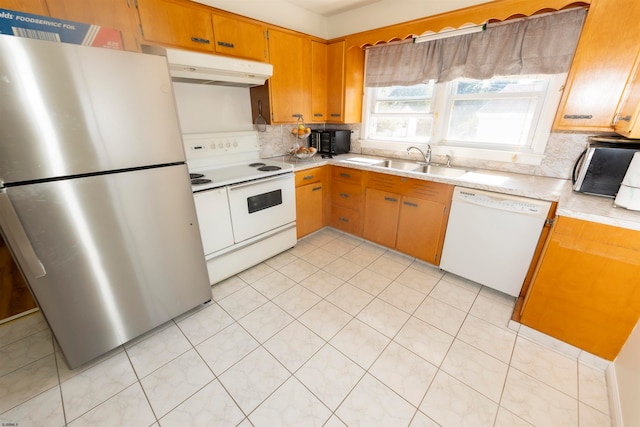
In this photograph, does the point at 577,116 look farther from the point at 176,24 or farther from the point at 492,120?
the point at 176,24

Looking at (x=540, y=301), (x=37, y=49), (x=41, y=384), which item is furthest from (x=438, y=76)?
(x=41, y=384)

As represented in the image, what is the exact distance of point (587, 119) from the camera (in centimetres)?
171

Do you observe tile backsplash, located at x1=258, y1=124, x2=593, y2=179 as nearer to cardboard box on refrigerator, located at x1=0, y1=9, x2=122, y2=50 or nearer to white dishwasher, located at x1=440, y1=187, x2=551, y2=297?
white dishwasher, located at x1=440, y1=187, x2=551, y2=297

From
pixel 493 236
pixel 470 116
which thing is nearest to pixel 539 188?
pixel 493 236

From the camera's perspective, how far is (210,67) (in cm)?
193

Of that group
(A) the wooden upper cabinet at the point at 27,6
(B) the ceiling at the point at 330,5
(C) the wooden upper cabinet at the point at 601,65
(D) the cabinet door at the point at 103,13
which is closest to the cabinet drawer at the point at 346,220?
(C) the wooden upper cabinet at the point at 601,65

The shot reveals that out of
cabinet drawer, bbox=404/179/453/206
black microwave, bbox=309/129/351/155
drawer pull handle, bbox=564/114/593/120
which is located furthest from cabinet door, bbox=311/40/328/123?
drawer pull handle, bbox=564/114/593/120

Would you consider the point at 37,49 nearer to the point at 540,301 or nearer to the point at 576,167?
the point at 540,301

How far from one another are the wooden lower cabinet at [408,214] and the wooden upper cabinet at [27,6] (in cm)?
246

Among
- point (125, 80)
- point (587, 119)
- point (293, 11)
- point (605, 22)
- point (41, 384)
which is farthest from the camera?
point (293, 11)

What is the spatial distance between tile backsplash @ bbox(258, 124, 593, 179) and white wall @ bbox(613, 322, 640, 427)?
4.10 ft

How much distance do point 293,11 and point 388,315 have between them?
3.15 m

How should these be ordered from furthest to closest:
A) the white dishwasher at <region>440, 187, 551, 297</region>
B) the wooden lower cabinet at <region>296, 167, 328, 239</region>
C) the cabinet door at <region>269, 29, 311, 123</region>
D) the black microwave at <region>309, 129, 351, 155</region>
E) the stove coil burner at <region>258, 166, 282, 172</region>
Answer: the black microwave at <region>309, 129, 351, 155</region> → the wooden lower cabinet at <region>296, 167, 328, 239</region> → the cabinet door at <region>269, 29, 311, 123</region> → the stove coil burner at <region>258, 166, 282, 172</region> → the white dishwasher at <region>440, 187, 551, 297</region>

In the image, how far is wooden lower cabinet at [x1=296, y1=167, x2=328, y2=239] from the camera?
2.78 metres
